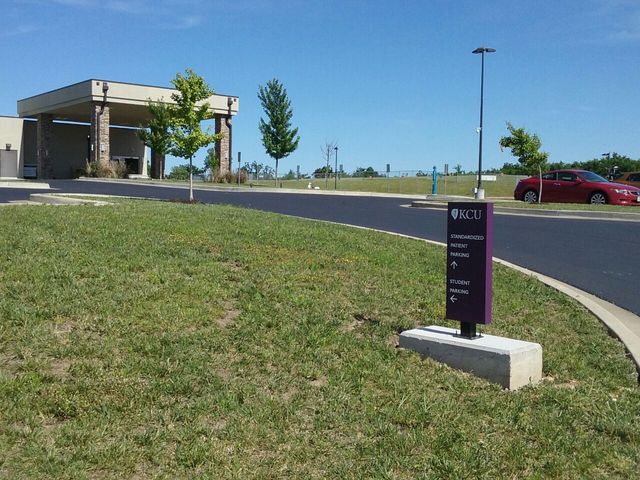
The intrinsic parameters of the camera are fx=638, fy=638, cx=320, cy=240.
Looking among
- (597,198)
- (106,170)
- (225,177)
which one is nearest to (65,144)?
(106,170)

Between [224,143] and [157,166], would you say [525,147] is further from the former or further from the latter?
[157,166]

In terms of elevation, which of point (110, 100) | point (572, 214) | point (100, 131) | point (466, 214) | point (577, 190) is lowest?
point (572, 214)

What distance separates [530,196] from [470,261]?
20770 mm

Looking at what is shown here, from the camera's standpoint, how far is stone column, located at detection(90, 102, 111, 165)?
4106 cm

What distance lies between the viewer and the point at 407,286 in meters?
7.30

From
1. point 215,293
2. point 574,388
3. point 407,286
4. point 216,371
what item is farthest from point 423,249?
point 216,371

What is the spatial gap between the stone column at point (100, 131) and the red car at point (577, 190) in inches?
1081

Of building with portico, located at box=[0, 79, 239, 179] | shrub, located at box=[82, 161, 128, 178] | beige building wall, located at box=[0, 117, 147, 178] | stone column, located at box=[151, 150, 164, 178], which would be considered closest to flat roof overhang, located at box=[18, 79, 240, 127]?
building with portico, located at box=[0, 79, 239, 179]

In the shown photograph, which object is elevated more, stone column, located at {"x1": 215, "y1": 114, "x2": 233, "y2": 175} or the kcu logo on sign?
stone column, located at {"x1": 215, "y1": 114, "x2": 233, "y2": 175}

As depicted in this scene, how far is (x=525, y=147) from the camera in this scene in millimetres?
26078

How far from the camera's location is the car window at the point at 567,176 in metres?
23.7

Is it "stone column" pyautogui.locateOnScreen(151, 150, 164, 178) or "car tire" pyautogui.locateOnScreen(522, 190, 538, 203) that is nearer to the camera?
"car tire" pyautogui.locateOnScreen(522, 190, 538, 203)

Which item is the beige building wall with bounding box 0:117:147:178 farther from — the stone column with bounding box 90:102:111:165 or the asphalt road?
the asphalt road

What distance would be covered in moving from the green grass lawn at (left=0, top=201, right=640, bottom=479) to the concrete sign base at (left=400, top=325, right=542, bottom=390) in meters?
0.12
